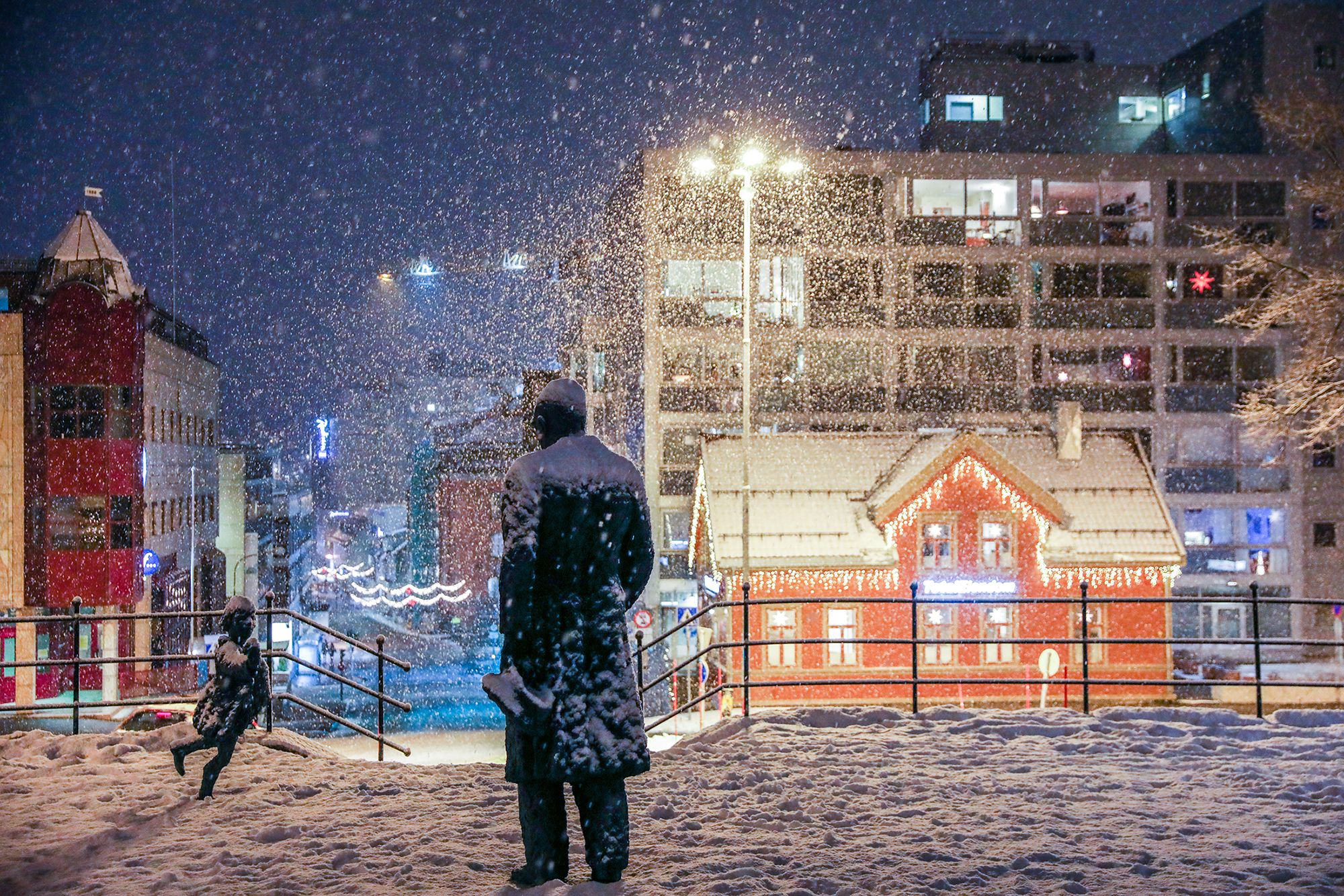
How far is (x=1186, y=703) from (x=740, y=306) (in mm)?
19190

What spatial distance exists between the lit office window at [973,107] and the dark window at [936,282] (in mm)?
8217

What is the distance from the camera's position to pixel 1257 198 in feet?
131

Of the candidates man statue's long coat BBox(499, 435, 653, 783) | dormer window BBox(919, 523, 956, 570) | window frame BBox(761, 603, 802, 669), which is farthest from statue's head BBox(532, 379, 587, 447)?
dormer window BBox(919, 523, 956, 570)

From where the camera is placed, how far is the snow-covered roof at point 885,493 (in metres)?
23.4

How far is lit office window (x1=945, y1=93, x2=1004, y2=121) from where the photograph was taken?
43.3 meters

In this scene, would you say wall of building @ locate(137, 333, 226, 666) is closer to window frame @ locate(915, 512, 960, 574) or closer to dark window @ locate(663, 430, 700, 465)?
dark window @ locate(663, 430, 700, 465)

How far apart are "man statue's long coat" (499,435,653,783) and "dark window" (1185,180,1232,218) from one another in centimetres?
4054

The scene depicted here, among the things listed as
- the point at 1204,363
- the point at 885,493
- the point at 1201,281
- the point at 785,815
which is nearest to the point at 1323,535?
the point at 1204,363

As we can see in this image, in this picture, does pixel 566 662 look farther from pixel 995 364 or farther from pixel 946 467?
pixel 995 364

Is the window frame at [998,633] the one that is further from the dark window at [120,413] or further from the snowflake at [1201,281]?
the dark window at [120,413]

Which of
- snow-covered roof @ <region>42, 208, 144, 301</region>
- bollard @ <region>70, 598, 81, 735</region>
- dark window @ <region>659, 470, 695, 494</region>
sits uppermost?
snow-covered roof @ <region>42, 208, 144, 301</region>

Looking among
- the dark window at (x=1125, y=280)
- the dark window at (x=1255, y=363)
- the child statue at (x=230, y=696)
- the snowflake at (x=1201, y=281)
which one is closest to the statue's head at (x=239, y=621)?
the child statue at (x=230, y=696)

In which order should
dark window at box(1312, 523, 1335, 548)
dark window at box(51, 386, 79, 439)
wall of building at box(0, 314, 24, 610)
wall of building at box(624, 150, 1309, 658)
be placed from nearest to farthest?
wall of building at box(0, 314, 24, 610) < dark window at box(51, 386, 79, 439) < wall of building at box(624, 150, 1309, 658) < dark window at box(1312, 523, 1335, 548)

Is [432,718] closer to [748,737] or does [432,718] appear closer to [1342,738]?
[748,737]
